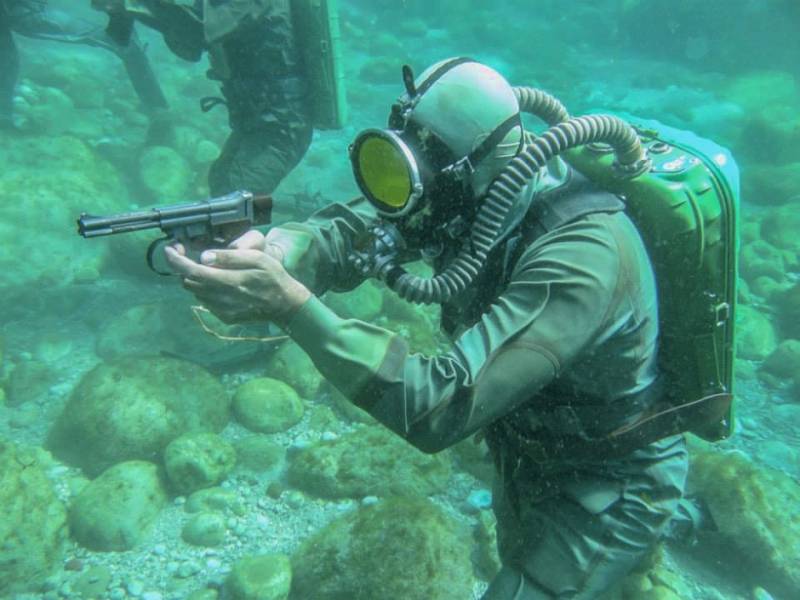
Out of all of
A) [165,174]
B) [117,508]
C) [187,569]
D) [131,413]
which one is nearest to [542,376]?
[187,569]

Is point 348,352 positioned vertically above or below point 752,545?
above

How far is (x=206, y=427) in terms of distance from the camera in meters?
4.88

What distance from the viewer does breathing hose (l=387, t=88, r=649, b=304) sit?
70.9 inches

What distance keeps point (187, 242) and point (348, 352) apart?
718 mm

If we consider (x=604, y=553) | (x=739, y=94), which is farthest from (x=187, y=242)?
(x=739, y=94)

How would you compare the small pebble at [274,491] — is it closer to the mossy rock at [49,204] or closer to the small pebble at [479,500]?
the small pebble at [479,500]

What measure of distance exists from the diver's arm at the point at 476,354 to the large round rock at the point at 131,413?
3.50 meters

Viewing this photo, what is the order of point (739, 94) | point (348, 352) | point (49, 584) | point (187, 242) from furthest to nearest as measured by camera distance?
1. point (739, 94)
2. point (49, 584)
3. point (187, 242)
4. point (348, 352)

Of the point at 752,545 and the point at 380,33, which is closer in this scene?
Result: the point at 752,545

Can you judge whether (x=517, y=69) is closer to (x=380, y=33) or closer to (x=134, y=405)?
(x=380, y=33)

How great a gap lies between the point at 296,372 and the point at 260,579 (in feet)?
7.44

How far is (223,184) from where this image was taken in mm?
6195

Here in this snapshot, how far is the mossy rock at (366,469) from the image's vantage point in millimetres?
4180

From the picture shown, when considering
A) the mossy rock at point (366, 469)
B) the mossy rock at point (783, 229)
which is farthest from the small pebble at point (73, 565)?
the mossy rock at point (783, 229)
